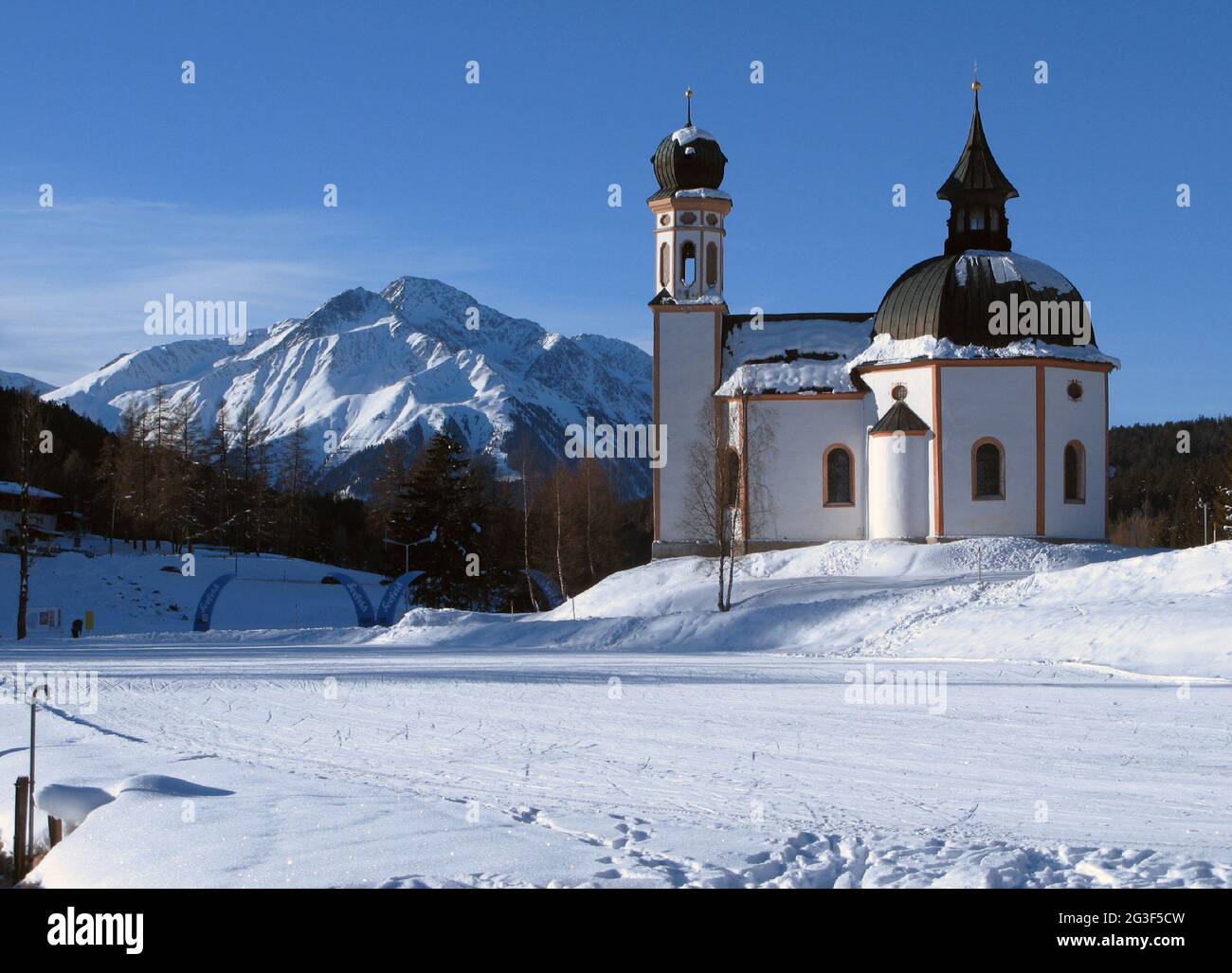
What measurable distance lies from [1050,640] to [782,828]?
15.7 meters

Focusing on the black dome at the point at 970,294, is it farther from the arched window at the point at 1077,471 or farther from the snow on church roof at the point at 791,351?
Result: the arched window at the point at 1077,471

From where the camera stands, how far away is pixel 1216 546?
1058 inches

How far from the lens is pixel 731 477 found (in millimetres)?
39406

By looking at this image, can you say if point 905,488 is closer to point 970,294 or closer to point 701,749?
point 970,294

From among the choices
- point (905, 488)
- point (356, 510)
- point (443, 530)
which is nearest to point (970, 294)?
point (905, 488)

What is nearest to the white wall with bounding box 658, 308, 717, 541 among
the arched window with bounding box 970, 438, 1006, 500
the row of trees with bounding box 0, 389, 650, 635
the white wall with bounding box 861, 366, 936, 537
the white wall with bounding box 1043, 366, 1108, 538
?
the white wall with bounding box 861, 366, 936, 537

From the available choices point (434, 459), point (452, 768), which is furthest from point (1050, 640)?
point (434, 459)

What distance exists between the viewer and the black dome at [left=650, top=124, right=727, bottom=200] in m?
43.9

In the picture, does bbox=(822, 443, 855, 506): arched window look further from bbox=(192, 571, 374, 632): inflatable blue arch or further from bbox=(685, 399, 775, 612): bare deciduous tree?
bbox=(192, 571, 374, 632): inflatable blue arch

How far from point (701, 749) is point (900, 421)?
27674mm

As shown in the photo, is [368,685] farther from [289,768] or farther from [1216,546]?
[1216,546]

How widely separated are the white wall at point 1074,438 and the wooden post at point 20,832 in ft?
110

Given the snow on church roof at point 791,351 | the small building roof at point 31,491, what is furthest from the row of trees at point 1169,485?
the small building roof at point 31,491

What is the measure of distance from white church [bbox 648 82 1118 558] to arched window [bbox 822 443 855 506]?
0.13 feet
